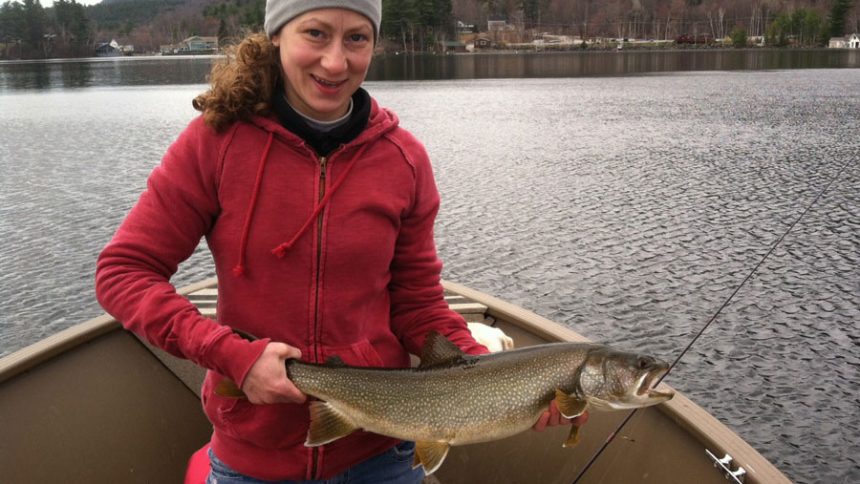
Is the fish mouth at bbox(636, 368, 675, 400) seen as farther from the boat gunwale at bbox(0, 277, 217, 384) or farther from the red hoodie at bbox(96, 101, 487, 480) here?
the boat gunwale at bbox(0, 277, 217, 384)

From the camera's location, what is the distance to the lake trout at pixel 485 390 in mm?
2850

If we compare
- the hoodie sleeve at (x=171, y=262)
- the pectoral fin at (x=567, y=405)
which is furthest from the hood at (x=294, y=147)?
the pectoral fin at (x=567, y=405)

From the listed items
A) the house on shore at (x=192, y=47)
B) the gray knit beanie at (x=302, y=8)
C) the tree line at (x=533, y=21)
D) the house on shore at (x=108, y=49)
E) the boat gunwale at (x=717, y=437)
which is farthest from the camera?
the house on shore at (x=192, y=47)

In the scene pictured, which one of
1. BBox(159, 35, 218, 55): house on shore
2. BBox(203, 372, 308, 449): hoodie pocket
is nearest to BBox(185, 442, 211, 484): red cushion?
BBox(203, 372, 308, 449): hoodie pocket

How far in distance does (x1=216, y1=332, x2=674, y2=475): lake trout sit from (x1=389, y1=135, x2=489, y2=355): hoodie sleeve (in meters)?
0.15

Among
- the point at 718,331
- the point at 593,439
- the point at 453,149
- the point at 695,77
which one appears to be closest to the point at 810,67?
the point at 695,77

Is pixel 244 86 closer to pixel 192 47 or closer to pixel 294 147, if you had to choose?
pixel 294 147

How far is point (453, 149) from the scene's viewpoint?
28672 mm

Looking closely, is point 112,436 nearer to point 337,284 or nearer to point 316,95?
point 337,284

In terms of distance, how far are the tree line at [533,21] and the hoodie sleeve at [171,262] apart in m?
126

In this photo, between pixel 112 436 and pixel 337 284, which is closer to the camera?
pixel 337 284

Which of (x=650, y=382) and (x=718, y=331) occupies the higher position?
(x=650, y=382)

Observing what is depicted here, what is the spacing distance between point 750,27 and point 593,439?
A: 558 ft

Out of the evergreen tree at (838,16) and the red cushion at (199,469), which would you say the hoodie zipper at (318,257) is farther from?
the evergreen tree at (838,16)
